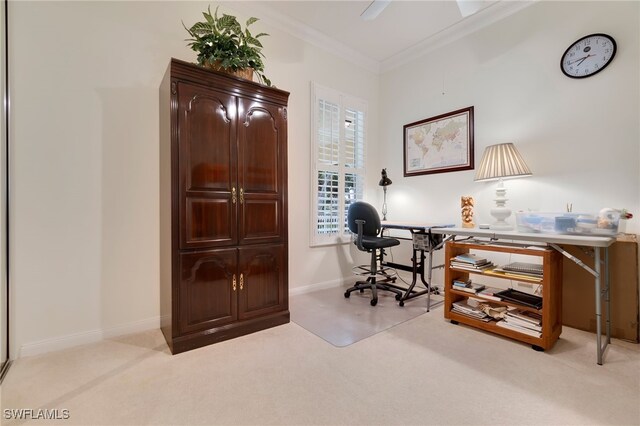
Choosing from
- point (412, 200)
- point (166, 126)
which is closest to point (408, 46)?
point (412, 200)

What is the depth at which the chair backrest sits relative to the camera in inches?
117

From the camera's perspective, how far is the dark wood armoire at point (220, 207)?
6.37 feet

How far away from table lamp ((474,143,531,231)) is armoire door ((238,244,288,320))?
6.42 feet

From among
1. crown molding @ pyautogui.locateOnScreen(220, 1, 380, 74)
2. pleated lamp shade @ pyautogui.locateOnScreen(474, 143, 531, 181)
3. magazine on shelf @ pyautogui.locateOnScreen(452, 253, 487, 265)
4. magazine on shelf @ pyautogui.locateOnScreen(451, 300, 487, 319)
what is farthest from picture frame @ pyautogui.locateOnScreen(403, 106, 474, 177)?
magazine on shelf @ pyautogui.locateOnScreen(451, 300, 487, 319)

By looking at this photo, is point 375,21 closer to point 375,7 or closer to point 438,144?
point 375,7

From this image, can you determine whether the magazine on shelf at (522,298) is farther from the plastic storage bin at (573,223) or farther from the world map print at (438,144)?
the world map print at (438,144)

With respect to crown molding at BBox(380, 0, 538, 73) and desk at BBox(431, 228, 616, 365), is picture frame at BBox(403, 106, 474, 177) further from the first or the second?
desk at BBox(431, 228, 616, 365)

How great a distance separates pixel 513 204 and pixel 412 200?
1.22 metres

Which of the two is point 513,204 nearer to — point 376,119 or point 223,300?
point 376,119

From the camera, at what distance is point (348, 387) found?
1551mm

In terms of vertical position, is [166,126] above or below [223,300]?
above

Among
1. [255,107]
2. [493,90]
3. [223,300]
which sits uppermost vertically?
[493,90]

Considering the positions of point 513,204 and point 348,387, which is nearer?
point 348,387

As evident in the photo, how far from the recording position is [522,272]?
2.11 metres
